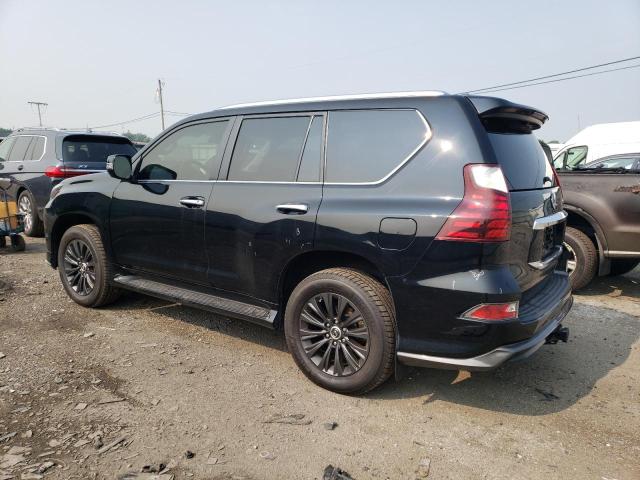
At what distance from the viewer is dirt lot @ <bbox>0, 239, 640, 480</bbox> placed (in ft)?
8.16

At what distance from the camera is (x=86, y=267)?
466 centimetres

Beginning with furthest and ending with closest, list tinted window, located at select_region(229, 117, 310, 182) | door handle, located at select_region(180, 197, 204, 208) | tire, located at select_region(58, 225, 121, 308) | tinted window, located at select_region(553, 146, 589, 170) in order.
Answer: tinted window, located at select_region(553, 146, 589, 170) < tire, located at select_region(58, 225, 121, 308) < door handle, located at select_region(180, 197, 204, 208) < tinted window, located at select_region(229, 117, 310, 182)

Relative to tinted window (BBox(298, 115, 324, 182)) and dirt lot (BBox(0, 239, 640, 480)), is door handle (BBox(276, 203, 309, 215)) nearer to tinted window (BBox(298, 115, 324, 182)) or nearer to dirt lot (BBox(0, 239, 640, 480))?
tinted window (BBox(298, 115, 324, 182))

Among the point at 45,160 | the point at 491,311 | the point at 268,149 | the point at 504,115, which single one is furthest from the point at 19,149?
the point at 491,311

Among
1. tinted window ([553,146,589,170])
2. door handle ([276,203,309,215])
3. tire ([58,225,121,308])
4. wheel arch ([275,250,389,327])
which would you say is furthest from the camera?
tinted window ([553,146,589,170])

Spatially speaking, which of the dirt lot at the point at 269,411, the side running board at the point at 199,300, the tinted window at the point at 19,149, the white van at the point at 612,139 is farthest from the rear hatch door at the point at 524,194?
the white van at the point at 612,139

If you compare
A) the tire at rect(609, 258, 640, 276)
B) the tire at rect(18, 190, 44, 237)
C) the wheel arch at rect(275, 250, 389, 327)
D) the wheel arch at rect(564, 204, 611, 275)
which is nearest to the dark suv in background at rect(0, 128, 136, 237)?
the tire at rect(18, 190, 44, 237)

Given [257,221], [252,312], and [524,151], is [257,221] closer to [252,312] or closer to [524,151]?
[252,312]

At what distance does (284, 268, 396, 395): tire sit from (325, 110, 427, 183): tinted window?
632mm

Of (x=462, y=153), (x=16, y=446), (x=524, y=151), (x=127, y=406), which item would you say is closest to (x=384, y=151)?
(x=462, y=153)

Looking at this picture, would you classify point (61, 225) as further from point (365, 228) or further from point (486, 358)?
point (486, 358)

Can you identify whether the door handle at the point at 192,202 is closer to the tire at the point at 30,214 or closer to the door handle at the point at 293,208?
the door handle at the point at 293,208

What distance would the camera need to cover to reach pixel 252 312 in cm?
351

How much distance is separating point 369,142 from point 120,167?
2.31 m
